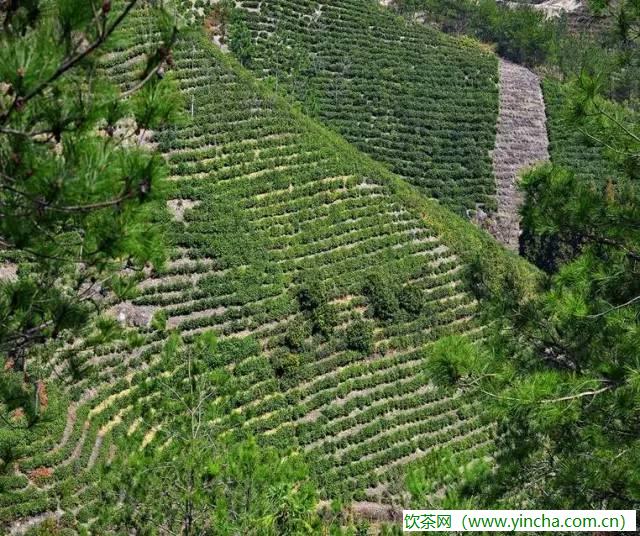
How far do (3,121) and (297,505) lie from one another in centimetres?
392

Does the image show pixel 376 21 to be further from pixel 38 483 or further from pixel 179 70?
pixel 38 483

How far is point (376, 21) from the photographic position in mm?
41500

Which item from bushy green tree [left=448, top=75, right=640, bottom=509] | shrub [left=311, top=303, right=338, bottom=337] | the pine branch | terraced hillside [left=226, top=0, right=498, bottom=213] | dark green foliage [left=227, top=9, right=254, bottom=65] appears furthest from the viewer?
dark green foliage [left=227, top=9, right=254, bottom=65]

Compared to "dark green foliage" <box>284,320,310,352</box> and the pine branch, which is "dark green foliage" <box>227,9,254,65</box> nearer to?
"dark green foliage" <box>284,320,310,352</box>

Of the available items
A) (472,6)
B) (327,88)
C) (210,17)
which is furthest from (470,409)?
(472,6)

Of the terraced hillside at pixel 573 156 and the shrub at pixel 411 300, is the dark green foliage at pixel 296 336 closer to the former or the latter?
the shrub at pixel 411 300

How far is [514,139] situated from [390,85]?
25.0 ft

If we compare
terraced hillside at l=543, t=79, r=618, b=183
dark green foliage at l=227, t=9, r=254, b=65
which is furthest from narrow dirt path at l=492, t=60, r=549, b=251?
dark green foliage at l=227, t=9, r=254, b=65

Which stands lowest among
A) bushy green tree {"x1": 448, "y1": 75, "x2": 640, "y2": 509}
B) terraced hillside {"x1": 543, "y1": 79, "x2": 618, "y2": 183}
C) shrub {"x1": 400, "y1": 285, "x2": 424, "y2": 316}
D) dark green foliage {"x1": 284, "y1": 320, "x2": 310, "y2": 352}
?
dark green foliage {"x1": 284, "y1": 320, "x2": 310, "y2": 352}

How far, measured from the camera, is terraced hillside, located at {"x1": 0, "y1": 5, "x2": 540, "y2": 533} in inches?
583

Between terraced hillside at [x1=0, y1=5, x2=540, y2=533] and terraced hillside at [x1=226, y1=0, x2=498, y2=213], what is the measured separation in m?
7.55

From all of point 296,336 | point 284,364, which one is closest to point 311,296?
point 296,336

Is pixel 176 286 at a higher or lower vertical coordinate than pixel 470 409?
higher

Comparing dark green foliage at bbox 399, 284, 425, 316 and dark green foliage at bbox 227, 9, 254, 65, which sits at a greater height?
dark green foliage at bbox 227, 9, 254, 65
